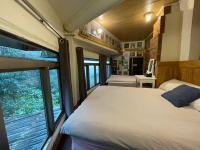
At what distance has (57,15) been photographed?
2076 mm

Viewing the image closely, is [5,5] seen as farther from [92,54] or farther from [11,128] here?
[92,54]

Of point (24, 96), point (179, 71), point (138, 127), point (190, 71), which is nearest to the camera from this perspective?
point (138, 127)

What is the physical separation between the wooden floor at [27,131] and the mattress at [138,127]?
38 cm

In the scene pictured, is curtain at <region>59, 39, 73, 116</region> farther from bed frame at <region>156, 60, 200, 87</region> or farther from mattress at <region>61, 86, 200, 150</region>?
bed frame at <region>156, 60, 200, 87</region>

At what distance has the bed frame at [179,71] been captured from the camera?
7.45 feet

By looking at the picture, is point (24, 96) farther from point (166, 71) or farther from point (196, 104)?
point (166, 71)

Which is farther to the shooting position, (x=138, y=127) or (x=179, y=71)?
(x=179, y=71)

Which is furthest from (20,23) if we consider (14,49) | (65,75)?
(65,75)

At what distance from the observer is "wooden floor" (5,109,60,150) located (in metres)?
1.03

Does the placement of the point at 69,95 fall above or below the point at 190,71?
below

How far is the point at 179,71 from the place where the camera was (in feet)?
9.53

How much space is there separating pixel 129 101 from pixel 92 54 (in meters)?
2.67

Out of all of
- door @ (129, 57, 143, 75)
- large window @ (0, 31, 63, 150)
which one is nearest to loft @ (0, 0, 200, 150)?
large window @ (0, 31, 63, 150)

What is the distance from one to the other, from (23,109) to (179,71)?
3.21m
